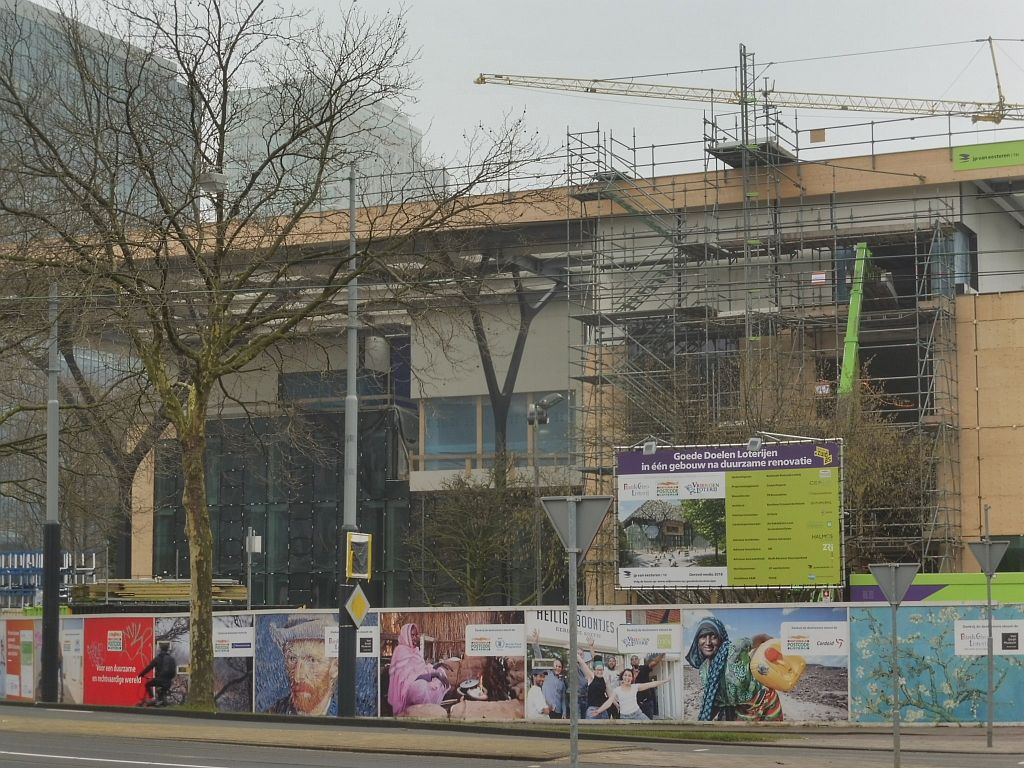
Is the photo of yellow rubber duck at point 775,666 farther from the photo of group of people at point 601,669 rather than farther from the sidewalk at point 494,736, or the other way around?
the photo of group of people at point 601,669

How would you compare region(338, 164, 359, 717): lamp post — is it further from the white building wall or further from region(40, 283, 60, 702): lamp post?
the white building wall

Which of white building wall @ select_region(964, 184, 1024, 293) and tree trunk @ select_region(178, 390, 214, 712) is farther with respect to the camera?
white building wall @ select_region(964, 184, 1024, 293)

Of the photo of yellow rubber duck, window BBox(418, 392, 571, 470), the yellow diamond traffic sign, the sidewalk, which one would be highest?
window BBox(418, 392, 571, 470)

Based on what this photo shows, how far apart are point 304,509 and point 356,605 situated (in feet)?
131

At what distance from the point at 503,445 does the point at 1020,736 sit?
119 ft

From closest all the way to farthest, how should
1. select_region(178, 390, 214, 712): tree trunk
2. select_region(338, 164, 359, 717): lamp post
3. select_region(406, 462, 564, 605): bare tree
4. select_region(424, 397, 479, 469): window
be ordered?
select_region(338, 164, 359, 717): lamp post, select_region(178, 390, 214, 712): tree trunk, select_region(406, 462, 564, 605): bare tree, select_region(424, 397, 479, 469): window

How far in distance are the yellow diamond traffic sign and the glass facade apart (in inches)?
1435

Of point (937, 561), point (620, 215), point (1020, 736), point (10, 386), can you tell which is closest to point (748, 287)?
point (620, 215)

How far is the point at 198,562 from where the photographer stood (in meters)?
28.6

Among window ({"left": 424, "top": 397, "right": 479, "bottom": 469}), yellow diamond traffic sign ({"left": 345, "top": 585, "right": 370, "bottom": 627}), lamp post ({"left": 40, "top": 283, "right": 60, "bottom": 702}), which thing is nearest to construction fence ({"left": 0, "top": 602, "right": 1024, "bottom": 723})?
lamp post ({"left": 40, "top": 283, "right": 60, "bottom": 702})

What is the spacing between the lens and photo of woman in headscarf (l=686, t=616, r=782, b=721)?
90.2 feet

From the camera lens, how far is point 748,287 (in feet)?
167

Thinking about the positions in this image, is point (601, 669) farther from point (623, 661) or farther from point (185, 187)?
point (185, 187)

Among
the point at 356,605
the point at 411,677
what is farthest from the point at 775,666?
the point at 356,605
